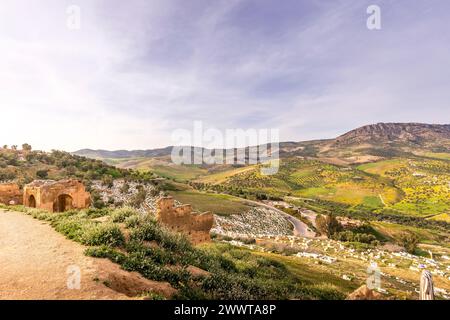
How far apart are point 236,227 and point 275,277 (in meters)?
38.5

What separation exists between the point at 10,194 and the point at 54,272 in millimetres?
23191

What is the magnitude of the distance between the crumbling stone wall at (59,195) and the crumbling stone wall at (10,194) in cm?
292

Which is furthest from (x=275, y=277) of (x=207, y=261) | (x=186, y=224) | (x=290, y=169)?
(x=290, y=169)

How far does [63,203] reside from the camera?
78.2 feet

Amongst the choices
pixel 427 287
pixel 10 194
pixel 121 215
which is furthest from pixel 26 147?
pixel 427 287

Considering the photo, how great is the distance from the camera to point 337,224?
59125 mm

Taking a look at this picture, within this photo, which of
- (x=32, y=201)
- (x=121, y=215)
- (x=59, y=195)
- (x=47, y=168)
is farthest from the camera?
(x=47, y=168)

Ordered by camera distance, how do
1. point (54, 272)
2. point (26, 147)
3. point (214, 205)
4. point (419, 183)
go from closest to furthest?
point (54, 272)
point (214, 205)
point (26, 147)
point (419, 183)

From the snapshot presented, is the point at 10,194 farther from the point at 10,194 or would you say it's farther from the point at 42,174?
the point at 42,174

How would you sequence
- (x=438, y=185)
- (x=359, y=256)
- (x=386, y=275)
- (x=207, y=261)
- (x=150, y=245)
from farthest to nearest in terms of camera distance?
(x=438, y=185) → (x=359, y=256) → (x=386, y=275) → (x=207, y=261) → (x=150, y=245)

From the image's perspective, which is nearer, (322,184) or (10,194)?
(10,194)

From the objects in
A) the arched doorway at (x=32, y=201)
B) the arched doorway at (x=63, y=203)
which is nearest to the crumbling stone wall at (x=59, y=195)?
the arched doorway at (x=63, y=203)

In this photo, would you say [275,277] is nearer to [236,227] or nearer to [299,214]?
[236,227]

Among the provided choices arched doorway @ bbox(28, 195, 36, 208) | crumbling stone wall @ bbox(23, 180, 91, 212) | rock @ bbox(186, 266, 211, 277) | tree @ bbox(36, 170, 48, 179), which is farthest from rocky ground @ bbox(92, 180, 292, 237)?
rock @ bbox(186, 266, 211, 277)
